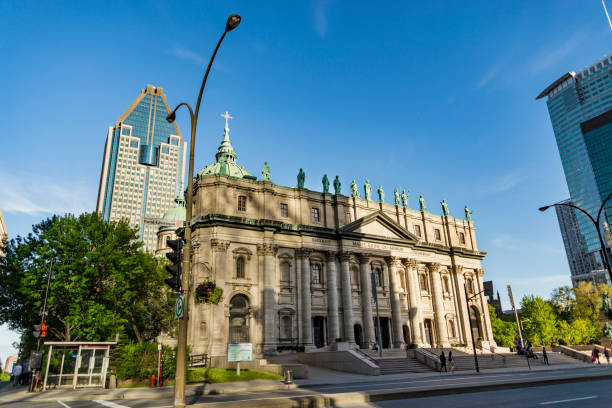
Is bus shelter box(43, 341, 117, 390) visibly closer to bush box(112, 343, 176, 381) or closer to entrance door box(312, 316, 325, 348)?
bush box(112, 343, 176, 381)

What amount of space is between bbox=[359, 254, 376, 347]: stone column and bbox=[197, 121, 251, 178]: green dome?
1895cm

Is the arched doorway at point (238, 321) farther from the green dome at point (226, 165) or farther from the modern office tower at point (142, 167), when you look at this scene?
the modern office tower at point (142, 167)

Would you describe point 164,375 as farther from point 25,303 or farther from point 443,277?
point 443,277

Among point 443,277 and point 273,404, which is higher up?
point 443,277

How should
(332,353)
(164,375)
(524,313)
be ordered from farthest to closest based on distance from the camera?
1. (524,313)
2. (332,353)
3. (164,375)

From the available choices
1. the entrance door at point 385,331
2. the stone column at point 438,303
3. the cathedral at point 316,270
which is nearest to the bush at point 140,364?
the cathedral at point 316,270

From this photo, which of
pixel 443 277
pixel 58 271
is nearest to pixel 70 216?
pixel 58 271

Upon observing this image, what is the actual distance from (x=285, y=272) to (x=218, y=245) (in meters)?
8.28

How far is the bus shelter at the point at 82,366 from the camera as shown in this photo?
84.2 feet

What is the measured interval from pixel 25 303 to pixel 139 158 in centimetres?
14848

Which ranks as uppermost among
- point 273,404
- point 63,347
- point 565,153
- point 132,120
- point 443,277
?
point 132,120

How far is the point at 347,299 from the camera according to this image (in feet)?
156

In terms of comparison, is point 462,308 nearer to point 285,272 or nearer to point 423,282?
point 423,282

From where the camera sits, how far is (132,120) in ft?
621
